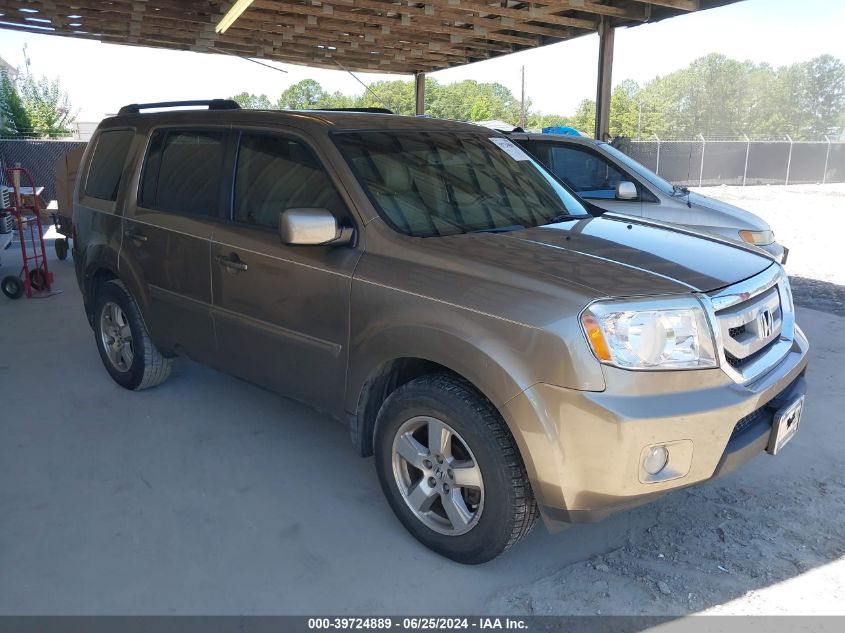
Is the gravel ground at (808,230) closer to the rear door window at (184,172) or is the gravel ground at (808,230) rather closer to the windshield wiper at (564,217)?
the windshield wiper at (564,217)

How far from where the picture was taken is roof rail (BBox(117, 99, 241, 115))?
14.7 feet

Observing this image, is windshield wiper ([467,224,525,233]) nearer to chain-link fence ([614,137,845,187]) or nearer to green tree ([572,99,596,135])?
chain-link fence ([614,137,845,187])

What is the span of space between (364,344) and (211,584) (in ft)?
3.90

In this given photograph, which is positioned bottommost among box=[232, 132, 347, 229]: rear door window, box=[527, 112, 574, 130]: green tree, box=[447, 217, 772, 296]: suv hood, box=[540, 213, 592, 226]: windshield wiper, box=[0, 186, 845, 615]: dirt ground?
box=[0, 186, 845, 615]: dirt ground

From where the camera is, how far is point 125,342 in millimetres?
4961

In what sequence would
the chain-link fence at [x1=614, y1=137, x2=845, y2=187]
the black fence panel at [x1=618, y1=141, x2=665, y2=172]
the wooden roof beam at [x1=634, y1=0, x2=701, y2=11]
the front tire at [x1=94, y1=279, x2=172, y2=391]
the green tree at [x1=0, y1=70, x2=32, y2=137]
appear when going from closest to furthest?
the front tire at [x1=94, y1=279, x2=172, y2=391] → the wooden roof beam at [x1=634, y1=0, x2=701, y2=11] → the black fence panel at [x1=618, y1=141, x2=665, y2=172] → the chain-link fence at [x1=614, y1=137, x2=845, y2=187] → the green tree at [x1=0, y1=70, x2=32, y2=137]

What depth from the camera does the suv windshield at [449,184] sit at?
132 inches

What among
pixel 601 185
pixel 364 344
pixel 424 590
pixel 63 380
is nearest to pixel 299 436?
pixel 364 344

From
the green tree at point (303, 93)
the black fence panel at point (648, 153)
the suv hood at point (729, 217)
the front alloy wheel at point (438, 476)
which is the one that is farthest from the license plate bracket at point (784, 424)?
the green tree at point (303, 93)

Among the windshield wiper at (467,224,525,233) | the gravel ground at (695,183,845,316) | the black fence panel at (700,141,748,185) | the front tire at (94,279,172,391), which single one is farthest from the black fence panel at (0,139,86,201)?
the black fence panel at (700,141,748,185)

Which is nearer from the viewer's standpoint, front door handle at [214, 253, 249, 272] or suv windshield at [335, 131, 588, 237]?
suv windshield at [335, 131, 588, 237]

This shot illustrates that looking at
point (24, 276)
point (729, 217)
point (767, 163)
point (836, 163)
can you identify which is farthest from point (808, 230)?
point (836, 163)

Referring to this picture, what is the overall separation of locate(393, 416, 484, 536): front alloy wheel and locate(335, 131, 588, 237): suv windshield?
0.92 meters

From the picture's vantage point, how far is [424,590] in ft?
9.39
